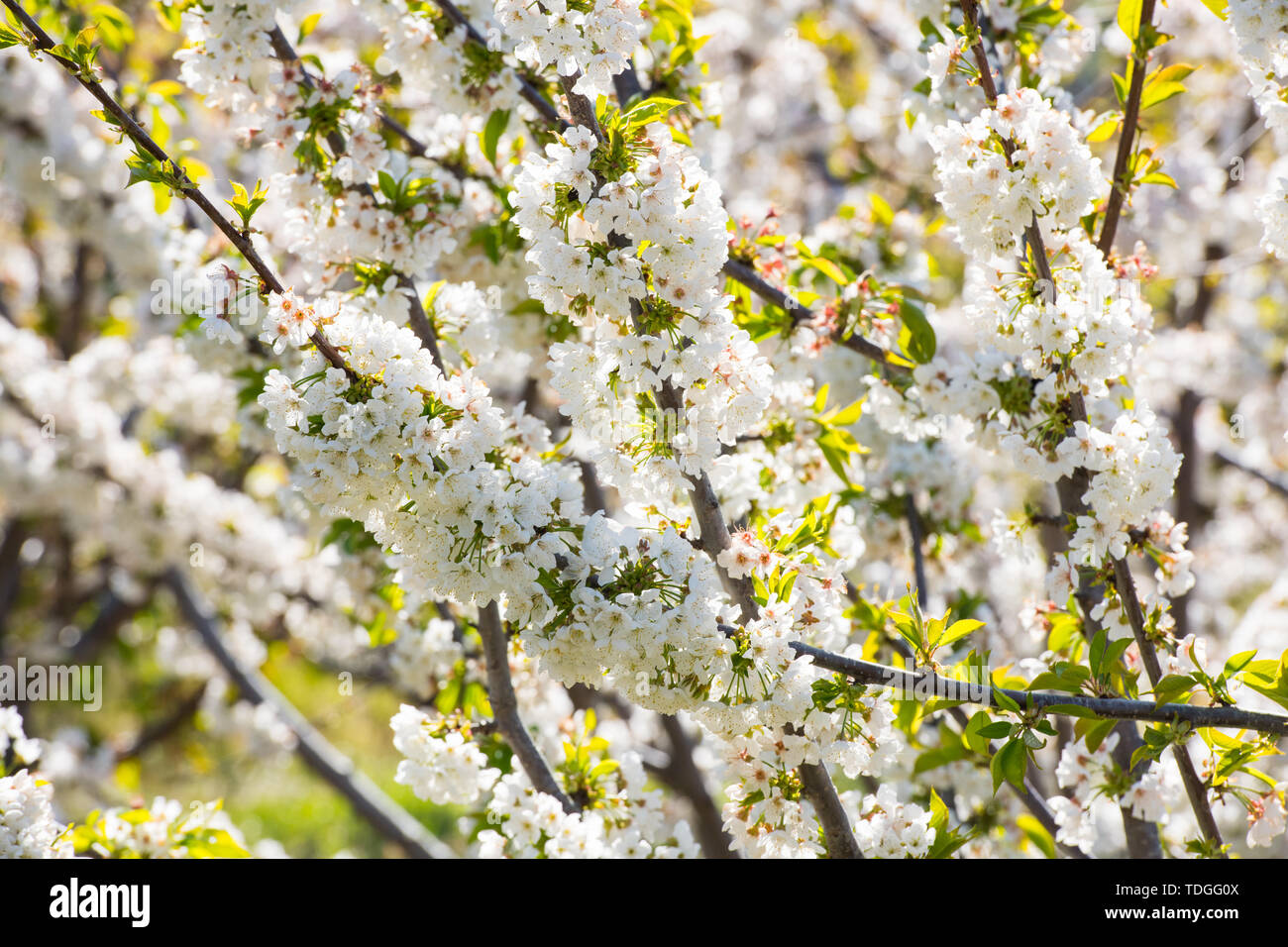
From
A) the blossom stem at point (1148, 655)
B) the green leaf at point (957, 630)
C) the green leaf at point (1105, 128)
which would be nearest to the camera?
the green leaf at point (957, 630)

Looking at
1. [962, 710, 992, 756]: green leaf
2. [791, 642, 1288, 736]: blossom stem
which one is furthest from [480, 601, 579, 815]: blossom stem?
[962, 710, 992, 756]: green leaf

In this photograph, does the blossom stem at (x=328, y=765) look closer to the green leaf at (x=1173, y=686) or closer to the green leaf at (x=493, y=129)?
the green leaf at (x=493, y=129)

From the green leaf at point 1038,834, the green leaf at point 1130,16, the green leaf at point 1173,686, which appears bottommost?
the green leaf at point 1038,834

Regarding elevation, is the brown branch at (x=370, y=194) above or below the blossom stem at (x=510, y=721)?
above

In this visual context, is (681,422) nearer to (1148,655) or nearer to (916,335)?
(916,335)

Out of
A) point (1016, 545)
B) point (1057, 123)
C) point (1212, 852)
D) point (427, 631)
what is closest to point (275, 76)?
point (427, 631)

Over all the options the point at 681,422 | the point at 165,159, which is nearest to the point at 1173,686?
the point at 681,422

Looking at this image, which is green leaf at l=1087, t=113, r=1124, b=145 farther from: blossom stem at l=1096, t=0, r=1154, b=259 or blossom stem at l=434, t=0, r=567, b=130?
blossom stem at l=434, t=0, r=567, b=130

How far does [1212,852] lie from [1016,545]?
945 mm

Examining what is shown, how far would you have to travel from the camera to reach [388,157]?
3.12 metres

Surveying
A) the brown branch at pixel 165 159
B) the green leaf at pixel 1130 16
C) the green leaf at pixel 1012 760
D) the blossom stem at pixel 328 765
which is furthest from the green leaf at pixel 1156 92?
the blossom stem at pixel 328 765

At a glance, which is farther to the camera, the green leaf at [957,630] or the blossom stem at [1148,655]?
the blossom stem at [1148,655]
